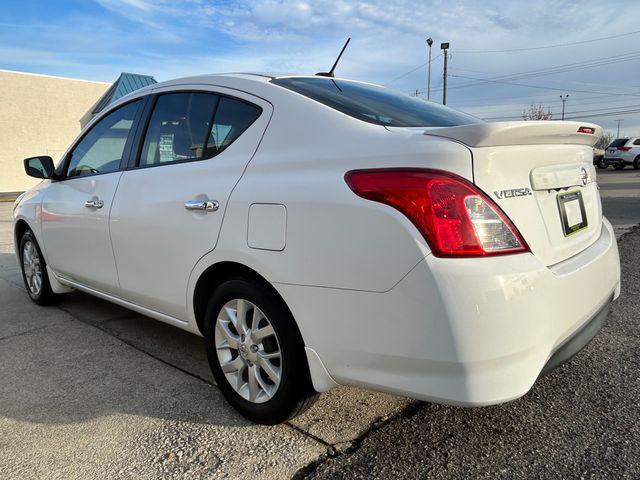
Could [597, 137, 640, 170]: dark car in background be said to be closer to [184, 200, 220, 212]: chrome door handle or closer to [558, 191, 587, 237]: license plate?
[558, 191, 587, 237]: license plate

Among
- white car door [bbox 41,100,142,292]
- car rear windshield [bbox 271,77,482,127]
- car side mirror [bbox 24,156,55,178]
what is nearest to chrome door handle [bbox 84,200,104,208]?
white car door [bbox 41,100,142,292]

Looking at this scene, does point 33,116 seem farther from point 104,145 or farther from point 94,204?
point 94,204

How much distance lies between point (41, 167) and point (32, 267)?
101cm

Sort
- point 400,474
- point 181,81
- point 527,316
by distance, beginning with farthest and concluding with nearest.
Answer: point 181,81 < point 400,474 < point 527,316

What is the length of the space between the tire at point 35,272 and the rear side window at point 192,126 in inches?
77.5

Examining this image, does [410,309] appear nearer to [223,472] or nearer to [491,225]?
[491,225]

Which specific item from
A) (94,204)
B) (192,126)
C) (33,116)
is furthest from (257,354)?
(33,116)

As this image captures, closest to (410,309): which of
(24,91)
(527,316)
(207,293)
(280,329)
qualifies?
(527,316)

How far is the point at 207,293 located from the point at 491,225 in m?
1.51

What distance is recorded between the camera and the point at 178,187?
2.73 m

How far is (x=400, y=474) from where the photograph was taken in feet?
6.73

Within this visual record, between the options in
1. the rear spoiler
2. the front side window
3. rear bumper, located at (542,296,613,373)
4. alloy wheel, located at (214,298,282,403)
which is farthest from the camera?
the front side window

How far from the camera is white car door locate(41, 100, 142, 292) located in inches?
132

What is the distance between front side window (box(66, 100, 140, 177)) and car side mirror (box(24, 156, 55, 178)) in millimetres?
213
